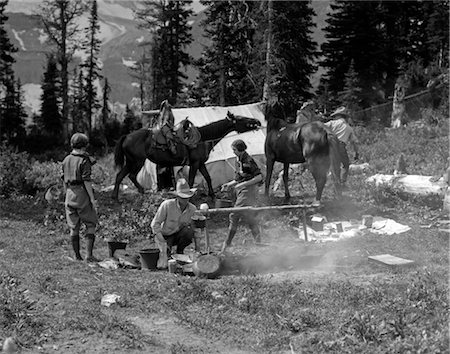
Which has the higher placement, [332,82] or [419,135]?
[332,82]

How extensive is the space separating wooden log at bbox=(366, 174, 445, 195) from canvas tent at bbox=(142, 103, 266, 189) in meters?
4.12

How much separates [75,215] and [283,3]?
23429 mm

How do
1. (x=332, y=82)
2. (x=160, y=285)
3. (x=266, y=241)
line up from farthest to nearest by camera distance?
(x=332, y=82) < (x=266, y=241) < (x=160, y=285)

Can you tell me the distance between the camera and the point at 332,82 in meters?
33.9

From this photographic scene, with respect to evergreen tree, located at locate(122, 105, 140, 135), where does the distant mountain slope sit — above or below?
above

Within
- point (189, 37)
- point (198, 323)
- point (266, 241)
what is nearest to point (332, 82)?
point (189, 37)

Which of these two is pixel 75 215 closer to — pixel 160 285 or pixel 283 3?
pixel 160 285

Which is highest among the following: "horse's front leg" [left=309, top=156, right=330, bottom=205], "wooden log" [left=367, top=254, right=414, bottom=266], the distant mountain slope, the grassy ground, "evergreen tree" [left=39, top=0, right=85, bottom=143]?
the distant mountain slope

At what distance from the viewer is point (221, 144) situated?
735 inches

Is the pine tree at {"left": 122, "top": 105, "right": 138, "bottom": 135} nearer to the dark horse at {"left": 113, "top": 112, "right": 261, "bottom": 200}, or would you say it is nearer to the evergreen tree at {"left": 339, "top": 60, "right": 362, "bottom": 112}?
the evergreen tree at {"left": 339, "top": 60, "right": 362, "bottom": 112}

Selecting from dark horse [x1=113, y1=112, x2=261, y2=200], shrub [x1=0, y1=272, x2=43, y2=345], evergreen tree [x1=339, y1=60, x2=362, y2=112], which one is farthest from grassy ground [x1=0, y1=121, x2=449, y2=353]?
evergreen tree [x1=339, y1=60, x2=362, y2=112]

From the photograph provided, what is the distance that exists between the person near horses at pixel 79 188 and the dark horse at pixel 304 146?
203 inches

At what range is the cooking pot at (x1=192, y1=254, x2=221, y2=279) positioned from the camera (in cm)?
806

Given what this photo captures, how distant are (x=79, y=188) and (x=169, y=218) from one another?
149 centimetres
